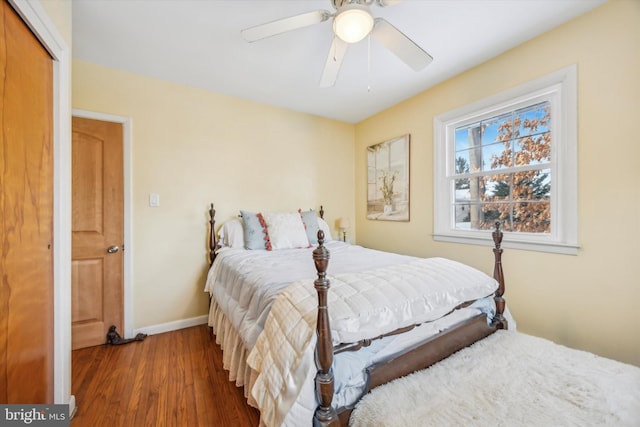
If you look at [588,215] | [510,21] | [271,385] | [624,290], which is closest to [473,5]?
[510,21]

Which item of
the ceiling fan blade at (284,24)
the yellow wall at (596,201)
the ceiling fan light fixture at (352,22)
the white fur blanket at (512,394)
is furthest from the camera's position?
the yellow wall at (596,201)

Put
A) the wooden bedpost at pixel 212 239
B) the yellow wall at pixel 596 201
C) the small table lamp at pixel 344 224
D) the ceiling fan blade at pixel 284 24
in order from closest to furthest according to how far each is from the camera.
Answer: the ceiling fan blade at pixel 284 24 → the yellow wall at pixel 596 201 → the wooden bedpost at pixel 212 239 → the small table lamp at pixel 344 224

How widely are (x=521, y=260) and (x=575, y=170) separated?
0.75 m

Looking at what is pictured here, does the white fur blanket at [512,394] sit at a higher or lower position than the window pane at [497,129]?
lower

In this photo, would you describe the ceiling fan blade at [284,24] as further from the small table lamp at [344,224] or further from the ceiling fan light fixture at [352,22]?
the small table lamp at [344,224]

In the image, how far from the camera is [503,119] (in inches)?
89.7

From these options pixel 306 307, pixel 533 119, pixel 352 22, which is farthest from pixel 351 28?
pixel 533 119

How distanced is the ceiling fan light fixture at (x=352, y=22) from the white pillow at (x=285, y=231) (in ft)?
5.83

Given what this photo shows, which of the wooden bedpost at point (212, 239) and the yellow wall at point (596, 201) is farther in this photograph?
the wooden bedpost at point (212, 239)

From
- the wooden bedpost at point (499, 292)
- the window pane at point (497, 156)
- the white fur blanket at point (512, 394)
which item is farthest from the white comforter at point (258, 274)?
the window pane at point (497, 156)

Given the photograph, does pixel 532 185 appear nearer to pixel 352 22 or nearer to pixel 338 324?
pixel 352 22

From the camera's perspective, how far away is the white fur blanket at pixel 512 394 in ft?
3.20

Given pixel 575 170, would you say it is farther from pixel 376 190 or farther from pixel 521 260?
pixel 376 190
